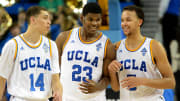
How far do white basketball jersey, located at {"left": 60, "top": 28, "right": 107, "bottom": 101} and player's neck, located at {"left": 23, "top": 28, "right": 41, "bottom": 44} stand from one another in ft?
2.11

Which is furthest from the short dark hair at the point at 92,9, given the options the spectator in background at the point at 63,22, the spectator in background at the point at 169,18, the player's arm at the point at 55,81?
the spectator in background at the point at 169,18

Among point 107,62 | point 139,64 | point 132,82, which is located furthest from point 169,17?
point 132,82

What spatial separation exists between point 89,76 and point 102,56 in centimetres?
36

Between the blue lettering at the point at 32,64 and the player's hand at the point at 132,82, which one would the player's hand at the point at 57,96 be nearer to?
the blue lettering at the point at 32,64

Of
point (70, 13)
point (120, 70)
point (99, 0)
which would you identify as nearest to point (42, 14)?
point (120, 70)

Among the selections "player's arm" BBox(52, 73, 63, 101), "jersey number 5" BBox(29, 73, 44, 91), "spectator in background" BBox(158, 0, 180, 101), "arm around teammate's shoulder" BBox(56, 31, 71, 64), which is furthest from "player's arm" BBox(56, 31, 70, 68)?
"spectator in background" BBox(158, 0, 180, 101)

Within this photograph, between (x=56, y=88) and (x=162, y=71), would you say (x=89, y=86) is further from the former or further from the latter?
(x=162, y=71)

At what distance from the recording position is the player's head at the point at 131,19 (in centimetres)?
483

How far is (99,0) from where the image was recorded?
6836 millimetres

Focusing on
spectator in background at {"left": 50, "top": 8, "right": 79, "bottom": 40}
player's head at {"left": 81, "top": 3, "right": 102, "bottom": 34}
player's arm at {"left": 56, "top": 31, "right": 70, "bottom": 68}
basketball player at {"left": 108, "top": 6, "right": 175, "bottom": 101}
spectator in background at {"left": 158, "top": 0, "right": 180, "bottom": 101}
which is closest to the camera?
basketball player at {"left": 108, "top": 6, "right": 175, "bottom": 101}

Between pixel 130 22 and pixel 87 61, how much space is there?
0.88 m

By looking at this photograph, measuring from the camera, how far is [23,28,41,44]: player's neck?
472cm

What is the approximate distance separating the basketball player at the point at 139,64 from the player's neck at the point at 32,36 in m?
1.10

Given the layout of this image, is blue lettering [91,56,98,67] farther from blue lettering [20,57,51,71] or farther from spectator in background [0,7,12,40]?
spectator in background [0,7,12,40]
